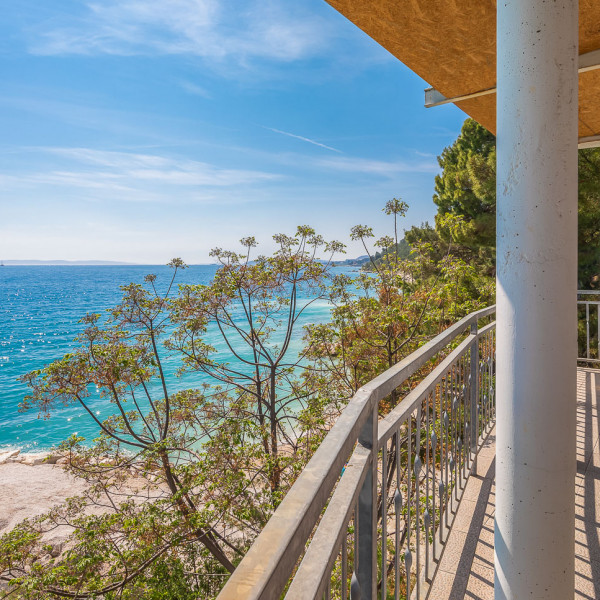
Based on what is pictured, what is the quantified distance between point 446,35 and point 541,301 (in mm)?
1676

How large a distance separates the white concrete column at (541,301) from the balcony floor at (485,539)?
86 centimetres

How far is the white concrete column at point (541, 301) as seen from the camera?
938 mm

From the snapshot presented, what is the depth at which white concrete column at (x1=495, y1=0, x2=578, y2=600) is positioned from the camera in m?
0.94

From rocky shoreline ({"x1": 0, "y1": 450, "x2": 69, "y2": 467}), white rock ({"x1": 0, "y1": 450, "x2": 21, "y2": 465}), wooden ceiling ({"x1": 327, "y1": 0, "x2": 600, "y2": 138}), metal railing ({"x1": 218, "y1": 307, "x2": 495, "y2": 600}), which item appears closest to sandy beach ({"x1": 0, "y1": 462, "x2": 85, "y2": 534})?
rocky shoreline ({"x1": 0, "y1": 450, "x2": 69, "y2": 467})

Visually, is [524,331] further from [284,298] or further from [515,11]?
[284,298]

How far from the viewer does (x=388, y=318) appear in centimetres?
650

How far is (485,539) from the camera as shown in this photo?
1.92 metres

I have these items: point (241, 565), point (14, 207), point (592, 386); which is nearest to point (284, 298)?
point (592, 386)

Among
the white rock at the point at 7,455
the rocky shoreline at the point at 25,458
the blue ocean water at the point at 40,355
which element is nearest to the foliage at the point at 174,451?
the blue ocean water at the point at 40,355

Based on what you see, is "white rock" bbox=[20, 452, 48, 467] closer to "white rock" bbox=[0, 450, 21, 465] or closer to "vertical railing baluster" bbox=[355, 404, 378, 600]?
"white rock" bbox=[0, 450, 21, 465]

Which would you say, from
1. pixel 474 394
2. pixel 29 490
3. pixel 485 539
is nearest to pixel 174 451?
pixel 474 394

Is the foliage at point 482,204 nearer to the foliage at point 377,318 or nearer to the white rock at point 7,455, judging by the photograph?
the foliage at point 377,318

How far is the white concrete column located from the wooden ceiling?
0.95 metres

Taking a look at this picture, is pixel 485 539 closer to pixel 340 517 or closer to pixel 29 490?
pixel 340 517
